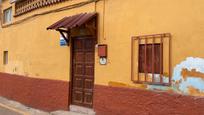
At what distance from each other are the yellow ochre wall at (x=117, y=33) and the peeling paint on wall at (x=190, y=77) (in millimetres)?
140

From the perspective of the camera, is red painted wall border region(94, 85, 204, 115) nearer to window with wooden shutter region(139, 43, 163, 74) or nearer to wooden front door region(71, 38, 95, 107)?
window with wooden shutter region(139, 43, 163, 74)

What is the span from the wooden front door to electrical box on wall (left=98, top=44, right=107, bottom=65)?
1.98 feet

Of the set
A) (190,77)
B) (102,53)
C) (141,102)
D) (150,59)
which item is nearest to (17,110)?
(102,53)

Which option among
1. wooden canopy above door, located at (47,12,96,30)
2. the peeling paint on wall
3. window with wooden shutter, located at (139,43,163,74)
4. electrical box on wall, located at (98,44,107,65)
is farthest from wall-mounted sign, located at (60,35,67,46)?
the peeling paint on wall

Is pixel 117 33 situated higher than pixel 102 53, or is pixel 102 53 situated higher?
pixel 117 33

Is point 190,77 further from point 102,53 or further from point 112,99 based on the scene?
point 102,53

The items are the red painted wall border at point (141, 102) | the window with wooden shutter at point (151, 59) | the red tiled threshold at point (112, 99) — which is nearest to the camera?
the red painted wall border at point (141, 102)

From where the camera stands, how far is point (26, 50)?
15.9 metres

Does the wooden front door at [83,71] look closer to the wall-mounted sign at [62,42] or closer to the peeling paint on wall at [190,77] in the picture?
the wall-mounted sign at [62,42]

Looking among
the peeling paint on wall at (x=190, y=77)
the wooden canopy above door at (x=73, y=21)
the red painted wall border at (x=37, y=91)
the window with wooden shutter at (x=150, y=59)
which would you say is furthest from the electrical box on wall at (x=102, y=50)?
the peeling paint on wall at (x=190, y=77)

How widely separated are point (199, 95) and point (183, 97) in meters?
0.42

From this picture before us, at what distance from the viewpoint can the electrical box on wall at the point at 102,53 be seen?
35.3 feet

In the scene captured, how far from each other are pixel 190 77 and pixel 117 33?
9.47 ft

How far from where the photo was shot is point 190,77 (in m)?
8.08
